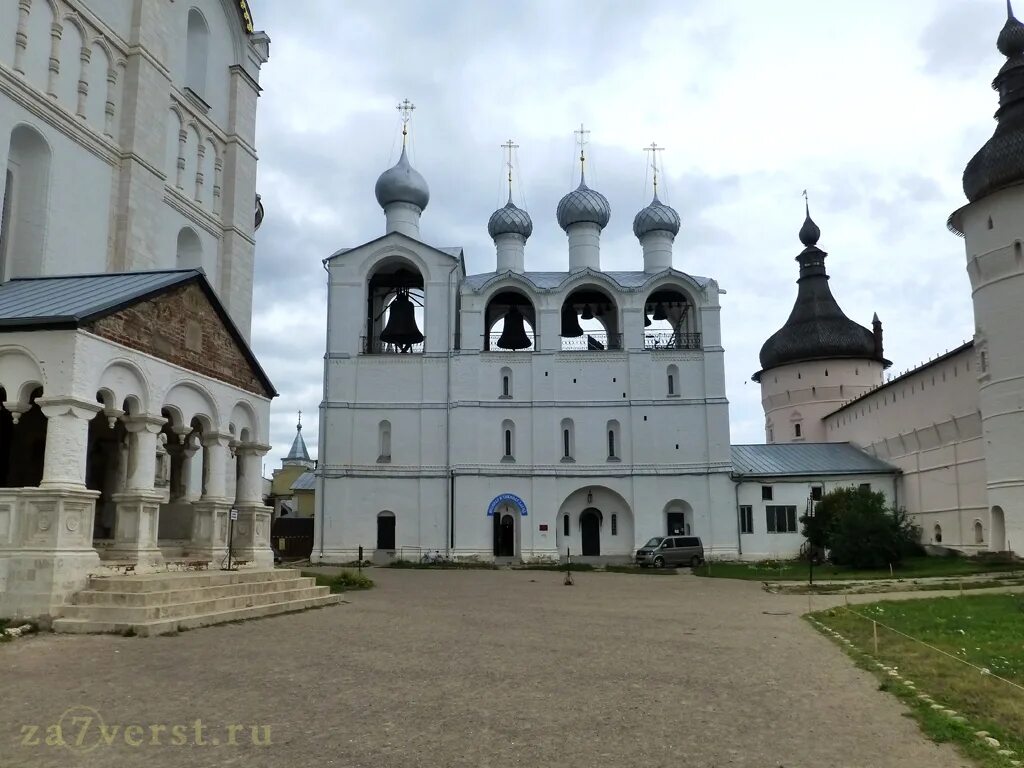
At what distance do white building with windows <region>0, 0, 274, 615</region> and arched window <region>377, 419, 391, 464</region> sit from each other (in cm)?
1585

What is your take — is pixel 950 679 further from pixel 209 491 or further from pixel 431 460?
pixel 431 460

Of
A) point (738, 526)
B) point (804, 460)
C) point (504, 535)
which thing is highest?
point (804, 460)

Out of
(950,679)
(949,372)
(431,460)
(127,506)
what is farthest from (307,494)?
(950,679)

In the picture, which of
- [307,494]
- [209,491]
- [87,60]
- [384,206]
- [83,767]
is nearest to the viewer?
[83,767]

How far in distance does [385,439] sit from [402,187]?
1208 centimetres

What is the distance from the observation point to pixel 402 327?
4009 centimetres

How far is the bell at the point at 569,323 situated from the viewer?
42219 millimetres

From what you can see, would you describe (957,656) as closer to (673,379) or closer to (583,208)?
(673,379)

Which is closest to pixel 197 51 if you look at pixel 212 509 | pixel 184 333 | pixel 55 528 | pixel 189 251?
pixel 189 251

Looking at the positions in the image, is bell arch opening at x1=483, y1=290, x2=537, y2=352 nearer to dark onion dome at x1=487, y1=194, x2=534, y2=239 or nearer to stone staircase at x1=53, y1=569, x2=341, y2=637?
dark onion dome at x1=487, y1=194, x2=534, y2=239

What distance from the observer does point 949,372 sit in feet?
109

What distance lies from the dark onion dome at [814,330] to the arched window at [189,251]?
3697 cm

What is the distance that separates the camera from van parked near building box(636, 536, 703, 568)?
3362 centimetres

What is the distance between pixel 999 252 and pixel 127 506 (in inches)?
1124
